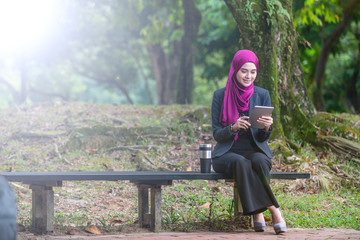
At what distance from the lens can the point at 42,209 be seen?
207 inches

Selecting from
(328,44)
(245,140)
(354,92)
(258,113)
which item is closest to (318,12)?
(328,44)

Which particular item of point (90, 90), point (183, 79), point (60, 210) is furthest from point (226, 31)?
point (90, 90)

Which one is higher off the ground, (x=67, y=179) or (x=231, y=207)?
(x=67, y=179)

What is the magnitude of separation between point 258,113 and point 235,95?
47cm

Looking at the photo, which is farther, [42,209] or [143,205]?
[143,205]

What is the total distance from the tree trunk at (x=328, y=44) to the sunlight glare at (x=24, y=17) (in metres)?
11.1

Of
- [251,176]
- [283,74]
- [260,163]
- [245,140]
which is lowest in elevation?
[251,176]

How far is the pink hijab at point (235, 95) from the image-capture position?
570cm

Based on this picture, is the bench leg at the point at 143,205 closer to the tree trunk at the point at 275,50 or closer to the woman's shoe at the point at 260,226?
the woman's shoe at the point at 260,226

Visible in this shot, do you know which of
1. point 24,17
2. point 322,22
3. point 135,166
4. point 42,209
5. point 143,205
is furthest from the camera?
point 24,17

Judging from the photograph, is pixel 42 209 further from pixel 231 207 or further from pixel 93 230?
pixel 231 207

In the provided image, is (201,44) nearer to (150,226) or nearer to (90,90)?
(150,226)

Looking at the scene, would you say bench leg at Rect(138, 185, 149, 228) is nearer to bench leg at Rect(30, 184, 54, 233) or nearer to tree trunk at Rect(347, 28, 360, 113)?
bench leg at Rect(30, 184, 54, 233)

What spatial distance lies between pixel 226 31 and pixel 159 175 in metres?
16.2
